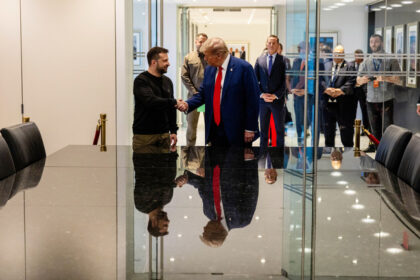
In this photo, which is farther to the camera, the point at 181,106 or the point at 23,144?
the point at 181,106

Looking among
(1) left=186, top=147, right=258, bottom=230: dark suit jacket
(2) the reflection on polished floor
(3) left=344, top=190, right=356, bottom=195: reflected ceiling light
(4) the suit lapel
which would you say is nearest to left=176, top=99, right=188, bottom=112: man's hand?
(4) the suit lapel

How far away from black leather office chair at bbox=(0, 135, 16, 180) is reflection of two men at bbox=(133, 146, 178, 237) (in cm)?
63

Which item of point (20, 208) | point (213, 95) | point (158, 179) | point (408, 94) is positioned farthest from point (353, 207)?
point (408, 94)

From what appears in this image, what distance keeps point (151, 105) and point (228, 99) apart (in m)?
0.58

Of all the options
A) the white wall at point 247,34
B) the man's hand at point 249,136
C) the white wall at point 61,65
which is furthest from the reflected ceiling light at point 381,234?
the white wall at point 247,34

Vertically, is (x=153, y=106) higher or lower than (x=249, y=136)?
→ higher

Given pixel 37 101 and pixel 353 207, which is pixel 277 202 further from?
pixel 37 101

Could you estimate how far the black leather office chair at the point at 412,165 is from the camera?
321 cm

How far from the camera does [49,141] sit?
7.88 metres

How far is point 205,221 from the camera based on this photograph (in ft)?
8.07

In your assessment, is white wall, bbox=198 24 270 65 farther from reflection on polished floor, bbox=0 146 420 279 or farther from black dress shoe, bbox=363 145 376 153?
reflection on polished floor, bbox=0 146 420 279

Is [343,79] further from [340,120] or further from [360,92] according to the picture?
[340,120]

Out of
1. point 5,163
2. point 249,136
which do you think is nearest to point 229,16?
point 249,136

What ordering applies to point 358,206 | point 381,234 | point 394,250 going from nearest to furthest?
point 394,250 < point 381,234 < point 358,206
